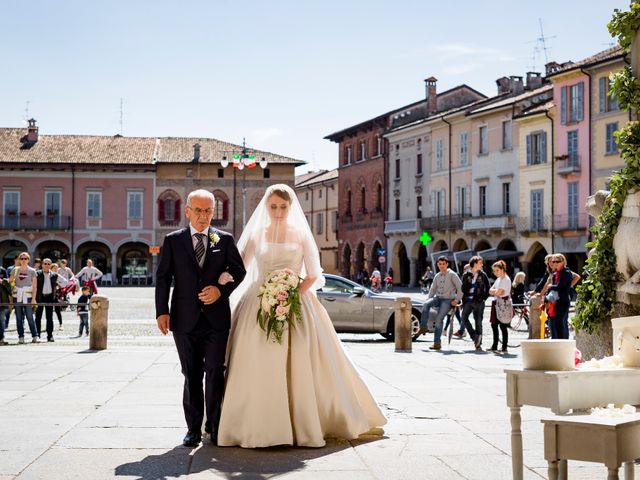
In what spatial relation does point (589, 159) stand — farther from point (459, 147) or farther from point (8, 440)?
point (8, 440)

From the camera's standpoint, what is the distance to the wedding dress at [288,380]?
6.78 m

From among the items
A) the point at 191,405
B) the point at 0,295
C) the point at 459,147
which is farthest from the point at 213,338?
the point at 459,147

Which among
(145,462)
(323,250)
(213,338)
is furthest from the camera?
(323,250)

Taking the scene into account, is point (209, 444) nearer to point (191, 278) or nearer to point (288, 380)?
point (288, 380)

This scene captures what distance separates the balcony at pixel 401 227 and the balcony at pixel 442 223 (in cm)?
86

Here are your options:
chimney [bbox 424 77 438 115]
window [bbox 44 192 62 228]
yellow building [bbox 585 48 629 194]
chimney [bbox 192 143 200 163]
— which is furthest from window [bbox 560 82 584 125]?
window [bbox 44 192 62 228]

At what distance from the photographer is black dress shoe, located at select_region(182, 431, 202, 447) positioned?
6.86 meters

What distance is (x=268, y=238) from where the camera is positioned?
728cm

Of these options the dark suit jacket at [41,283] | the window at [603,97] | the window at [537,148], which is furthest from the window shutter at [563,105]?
the dark suit jacket at [41,283]

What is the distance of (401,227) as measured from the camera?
60.6 metres

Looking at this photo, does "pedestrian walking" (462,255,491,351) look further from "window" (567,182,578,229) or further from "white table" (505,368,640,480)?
"window" (567,182,578,229)

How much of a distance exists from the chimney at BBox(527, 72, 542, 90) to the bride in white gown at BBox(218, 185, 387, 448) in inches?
1915

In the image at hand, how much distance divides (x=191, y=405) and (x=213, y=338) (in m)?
0.50

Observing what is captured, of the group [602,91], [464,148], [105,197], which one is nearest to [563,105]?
[602,91]
